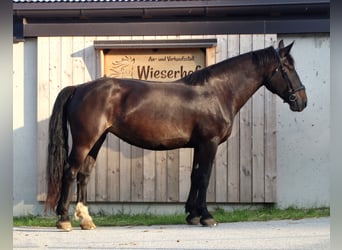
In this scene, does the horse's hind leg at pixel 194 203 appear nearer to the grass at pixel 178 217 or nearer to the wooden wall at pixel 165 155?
the grass at pixel 178 217

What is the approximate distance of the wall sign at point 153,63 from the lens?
876 cm

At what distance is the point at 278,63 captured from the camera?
7.32 metres

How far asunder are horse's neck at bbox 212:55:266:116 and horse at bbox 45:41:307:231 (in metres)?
0.01

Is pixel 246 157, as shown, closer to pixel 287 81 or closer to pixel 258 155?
pixel 258 155

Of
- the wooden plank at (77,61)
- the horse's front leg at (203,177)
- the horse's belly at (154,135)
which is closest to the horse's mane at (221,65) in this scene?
the horse's belly at (154,135)

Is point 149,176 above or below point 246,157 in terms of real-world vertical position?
below

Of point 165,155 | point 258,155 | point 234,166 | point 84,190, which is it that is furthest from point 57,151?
point 258,155

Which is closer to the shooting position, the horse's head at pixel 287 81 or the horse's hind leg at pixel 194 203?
the horse's hind leg at pixel 194 203

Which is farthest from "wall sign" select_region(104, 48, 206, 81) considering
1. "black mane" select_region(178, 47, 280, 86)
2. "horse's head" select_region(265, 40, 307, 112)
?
"horse's head" select_region(265, 40, 307, 112)

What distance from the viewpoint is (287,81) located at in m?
7.38

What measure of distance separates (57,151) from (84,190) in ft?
1.97

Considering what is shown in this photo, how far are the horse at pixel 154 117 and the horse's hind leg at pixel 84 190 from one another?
0.04 ft

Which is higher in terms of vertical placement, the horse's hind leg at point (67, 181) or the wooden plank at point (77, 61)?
the wooden plank at point (77, 61)

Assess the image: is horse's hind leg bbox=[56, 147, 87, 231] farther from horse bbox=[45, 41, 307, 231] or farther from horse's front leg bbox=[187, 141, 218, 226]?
horse's front leg bbox=[187, 141, 218, 226]
